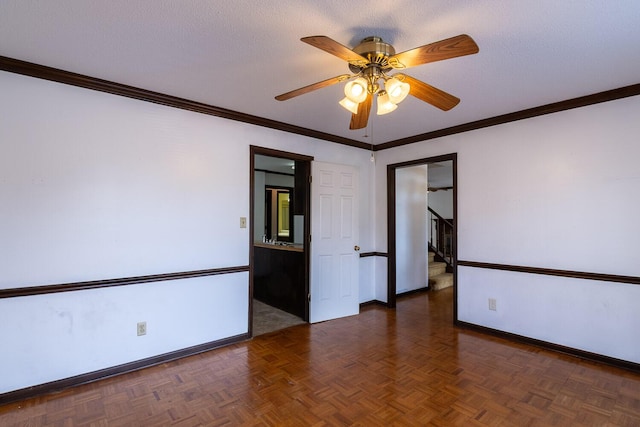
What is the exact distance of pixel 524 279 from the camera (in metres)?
3.32

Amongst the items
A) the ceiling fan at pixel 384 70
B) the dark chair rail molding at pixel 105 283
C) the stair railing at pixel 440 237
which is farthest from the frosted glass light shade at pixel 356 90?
the stair railing at pixel 440 237

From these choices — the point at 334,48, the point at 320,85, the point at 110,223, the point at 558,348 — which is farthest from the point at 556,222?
the point at 110,223

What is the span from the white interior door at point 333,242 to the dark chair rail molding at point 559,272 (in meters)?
1.40

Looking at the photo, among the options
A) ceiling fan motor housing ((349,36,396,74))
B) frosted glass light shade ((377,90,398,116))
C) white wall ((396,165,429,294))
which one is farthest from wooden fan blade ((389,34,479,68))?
white wall ((396,165,429,294))

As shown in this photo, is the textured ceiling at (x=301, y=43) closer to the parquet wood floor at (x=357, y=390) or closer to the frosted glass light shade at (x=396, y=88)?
the frosted glass light shade at (x=396, y=88)

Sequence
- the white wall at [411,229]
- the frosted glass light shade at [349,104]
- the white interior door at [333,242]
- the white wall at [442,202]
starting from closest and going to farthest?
the frosted glass light shade at [349,104]
the white interior door at [333,242]
the white wall at [411,229]
the white wall at [442,202]

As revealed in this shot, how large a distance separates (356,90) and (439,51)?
485 millimetres

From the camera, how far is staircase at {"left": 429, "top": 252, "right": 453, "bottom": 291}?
19.0ft

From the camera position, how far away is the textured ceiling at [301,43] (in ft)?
5.70

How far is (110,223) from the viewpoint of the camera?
2.65 m

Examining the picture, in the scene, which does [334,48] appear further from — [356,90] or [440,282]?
[440,282]

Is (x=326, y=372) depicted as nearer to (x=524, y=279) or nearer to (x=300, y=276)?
(x=300, y=276)

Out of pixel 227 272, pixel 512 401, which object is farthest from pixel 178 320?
pixel 512 401

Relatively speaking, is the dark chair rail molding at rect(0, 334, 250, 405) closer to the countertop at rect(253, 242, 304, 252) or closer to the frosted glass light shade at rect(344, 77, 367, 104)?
the countertop at rect(253, 242, 304, 252)
